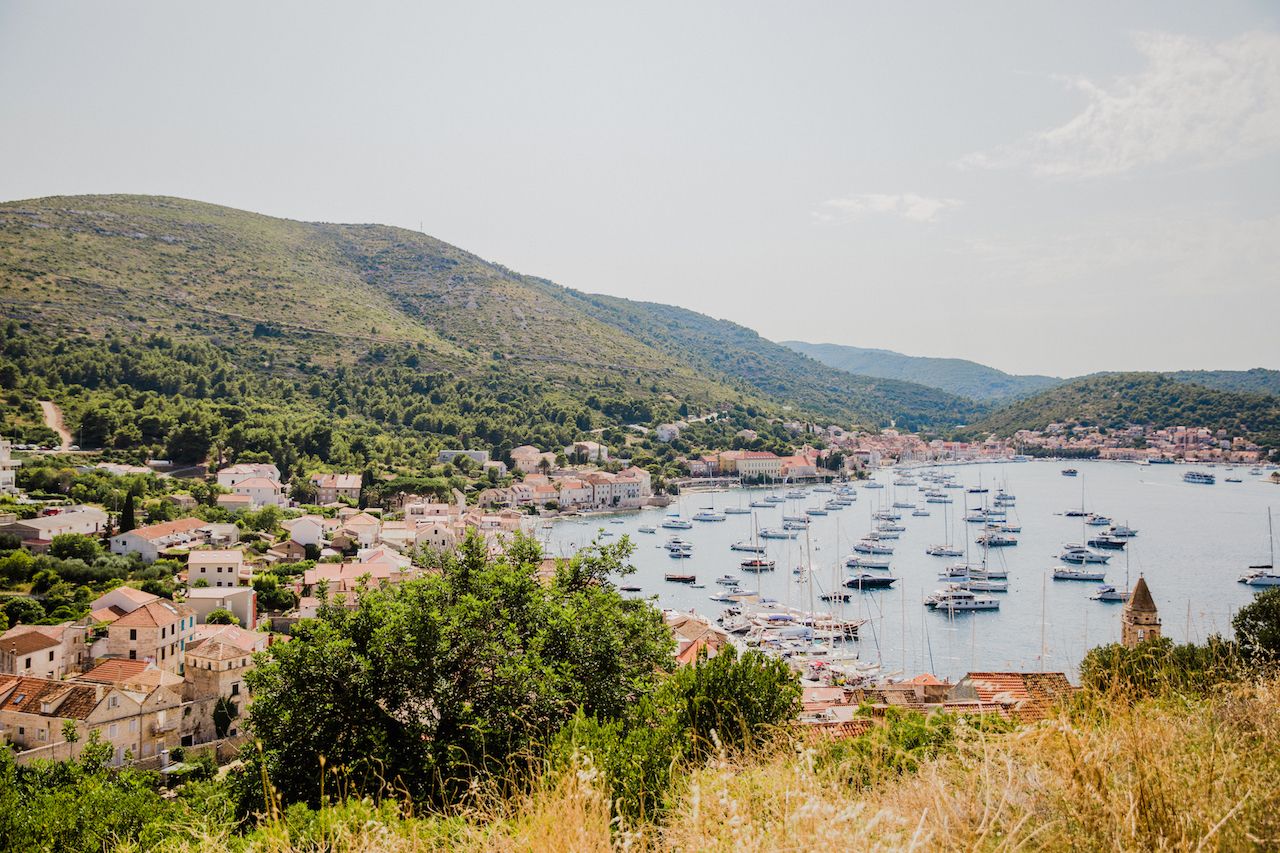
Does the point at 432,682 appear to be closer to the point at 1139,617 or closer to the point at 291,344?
the point at 1139,617

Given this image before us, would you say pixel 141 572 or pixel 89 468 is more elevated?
pixel 89 468

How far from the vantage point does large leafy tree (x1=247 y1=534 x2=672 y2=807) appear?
5.79 metres

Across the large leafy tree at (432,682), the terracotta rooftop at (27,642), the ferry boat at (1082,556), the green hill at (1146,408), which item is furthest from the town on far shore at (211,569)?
the green hill at (1146,408)

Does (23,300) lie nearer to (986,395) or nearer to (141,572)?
(141,572)

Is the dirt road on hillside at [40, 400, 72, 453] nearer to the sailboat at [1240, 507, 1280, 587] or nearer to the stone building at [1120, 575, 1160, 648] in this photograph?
the stone building at [1120, 575, 1160, 648]

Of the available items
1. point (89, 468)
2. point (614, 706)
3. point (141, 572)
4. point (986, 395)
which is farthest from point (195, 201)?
point (986, 395)

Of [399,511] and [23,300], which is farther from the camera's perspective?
[23,300]

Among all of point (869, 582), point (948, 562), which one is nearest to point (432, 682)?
point (869, 582)

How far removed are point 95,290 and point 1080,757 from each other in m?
68.1

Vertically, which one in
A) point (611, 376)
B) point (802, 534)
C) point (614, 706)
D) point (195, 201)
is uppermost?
point (195, 201)

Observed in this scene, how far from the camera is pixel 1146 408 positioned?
3499 inches

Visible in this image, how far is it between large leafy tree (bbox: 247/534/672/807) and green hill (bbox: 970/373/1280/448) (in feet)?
301

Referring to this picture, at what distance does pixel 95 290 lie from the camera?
56406 millimetres

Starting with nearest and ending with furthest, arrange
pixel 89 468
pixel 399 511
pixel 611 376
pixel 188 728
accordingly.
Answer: pixel 188 728, pixel 89 468, pixel 399 511, pixel 611 376
